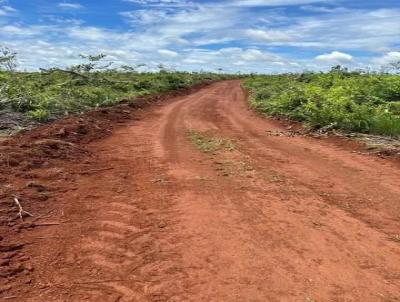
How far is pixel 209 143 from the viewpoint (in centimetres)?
1105

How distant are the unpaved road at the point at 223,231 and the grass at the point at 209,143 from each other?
519mm

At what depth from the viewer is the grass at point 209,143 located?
1040 centimetres

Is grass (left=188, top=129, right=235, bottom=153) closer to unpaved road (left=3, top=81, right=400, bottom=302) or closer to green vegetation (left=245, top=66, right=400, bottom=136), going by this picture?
unpaved road (left=3, top=81, right=400, bottom=302)

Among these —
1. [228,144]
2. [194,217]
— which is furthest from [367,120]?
[194,217]

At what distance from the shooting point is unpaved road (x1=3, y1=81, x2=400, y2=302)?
4.22 m

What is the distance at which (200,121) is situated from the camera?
15.5m

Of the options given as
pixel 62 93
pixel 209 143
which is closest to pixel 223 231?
pixel 209 143

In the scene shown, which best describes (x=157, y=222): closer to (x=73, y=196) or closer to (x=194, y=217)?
(x=194, y=217)

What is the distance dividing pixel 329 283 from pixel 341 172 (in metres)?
4.59

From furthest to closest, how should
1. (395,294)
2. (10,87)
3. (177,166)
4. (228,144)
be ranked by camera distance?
(10,87) < (228,144) < (177,166) < (395,294)

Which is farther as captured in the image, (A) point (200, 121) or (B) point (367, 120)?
(A) point (200, 121)

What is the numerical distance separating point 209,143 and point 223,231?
568 cm

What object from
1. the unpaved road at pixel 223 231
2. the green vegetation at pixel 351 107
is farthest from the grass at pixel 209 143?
the green vegetation at pixel 351 107

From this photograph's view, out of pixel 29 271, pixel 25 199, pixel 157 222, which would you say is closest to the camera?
pixel 29 271
